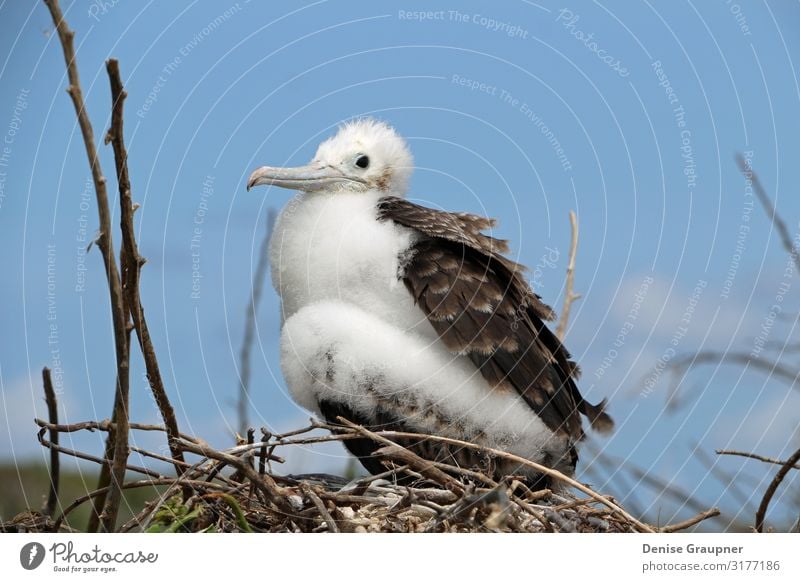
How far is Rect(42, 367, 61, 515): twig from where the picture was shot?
6.13ft

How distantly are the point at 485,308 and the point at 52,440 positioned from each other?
3.04 feet

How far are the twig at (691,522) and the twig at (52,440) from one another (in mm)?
1195

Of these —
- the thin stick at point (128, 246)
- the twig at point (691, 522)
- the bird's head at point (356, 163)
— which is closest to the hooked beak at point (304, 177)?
the bird's head at point (356, 163)

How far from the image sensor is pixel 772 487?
2.04 m

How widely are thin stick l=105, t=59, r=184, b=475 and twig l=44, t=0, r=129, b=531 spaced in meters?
0.04

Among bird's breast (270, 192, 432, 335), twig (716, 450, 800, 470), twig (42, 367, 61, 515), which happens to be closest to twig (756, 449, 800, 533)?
twig (716, 450, 800, 470)

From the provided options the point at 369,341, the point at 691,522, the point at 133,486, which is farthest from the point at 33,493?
the point at 691,522

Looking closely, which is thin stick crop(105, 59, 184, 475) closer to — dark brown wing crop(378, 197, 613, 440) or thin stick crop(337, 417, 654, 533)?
thin stick crop(337, 417, 654, 533)

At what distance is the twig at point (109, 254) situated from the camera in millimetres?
1571

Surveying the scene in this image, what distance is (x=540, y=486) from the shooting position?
249cm

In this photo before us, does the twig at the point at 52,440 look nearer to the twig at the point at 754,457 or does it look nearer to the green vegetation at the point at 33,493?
the green vegetation at the point at 33,493

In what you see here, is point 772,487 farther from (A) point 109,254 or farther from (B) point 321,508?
(A) point 109,254

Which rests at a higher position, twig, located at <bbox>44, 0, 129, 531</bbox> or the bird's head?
the bird's head
